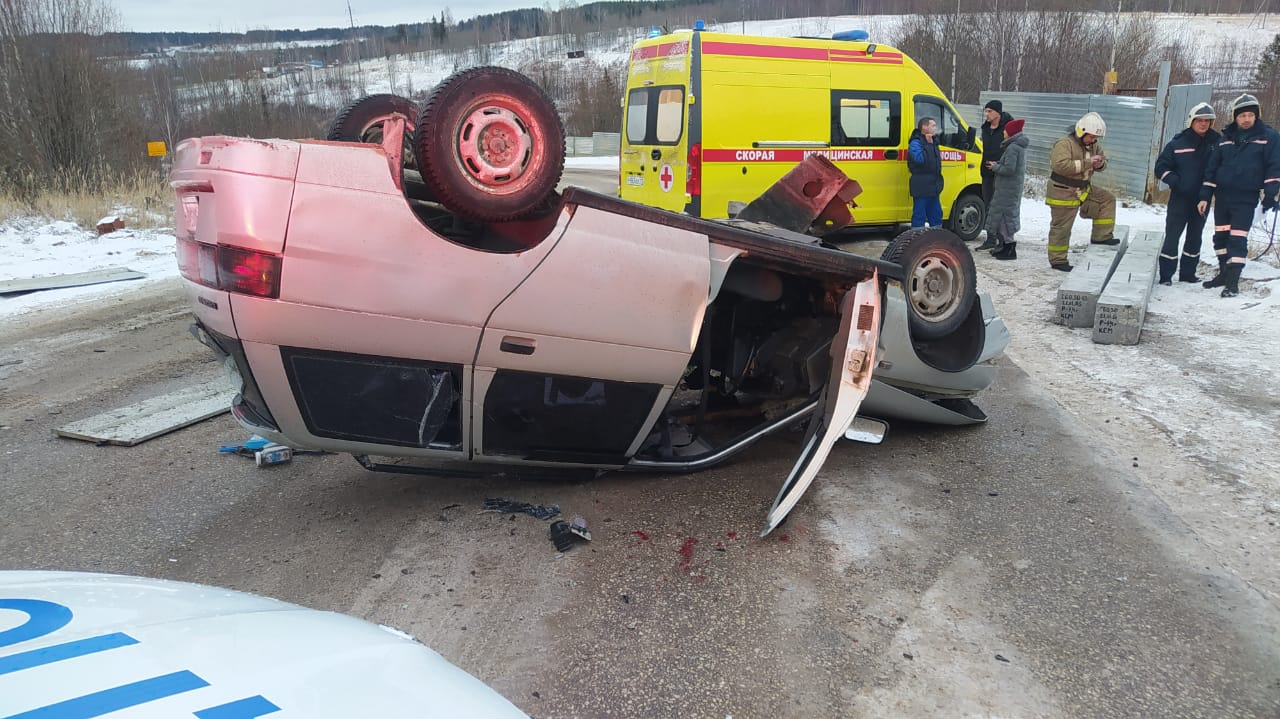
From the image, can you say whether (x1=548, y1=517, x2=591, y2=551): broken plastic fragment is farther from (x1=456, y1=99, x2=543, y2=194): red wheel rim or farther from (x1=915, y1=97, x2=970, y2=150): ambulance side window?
(x1=915, y1=97, x2=970, y2=150): ambulance side window

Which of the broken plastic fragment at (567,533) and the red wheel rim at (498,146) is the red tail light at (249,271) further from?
the broken plastic fragment at (567,533)

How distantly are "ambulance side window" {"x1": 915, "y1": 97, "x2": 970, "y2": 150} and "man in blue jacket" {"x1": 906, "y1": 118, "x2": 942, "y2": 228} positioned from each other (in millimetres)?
263

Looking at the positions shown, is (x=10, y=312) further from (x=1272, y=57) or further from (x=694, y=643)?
(x=1272, y=57)

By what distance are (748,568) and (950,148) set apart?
940cm

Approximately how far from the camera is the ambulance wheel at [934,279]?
13.3ft

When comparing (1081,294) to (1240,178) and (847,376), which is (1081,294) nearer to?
(1240,178)

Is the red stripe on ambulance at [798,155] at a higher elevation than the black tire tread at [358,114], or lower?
lower

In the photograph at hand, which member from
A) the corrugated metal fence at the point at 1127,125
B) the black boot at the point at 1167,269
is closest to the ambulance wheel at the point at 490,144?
the black boot at the point at 1167,269

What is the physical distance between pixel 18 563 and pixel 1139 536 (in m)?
4.66

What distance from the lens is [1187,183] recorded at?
8188 mm

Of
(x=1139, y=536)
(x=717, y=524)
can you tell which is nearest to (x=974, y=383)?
(x=1139, y=536)

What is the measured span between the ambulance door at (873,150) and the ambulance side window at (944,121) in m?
0.43

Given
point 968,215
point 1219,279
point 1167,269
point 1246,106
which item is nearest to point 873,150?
point 968,215

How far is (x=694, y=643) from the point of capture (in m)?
2.79
